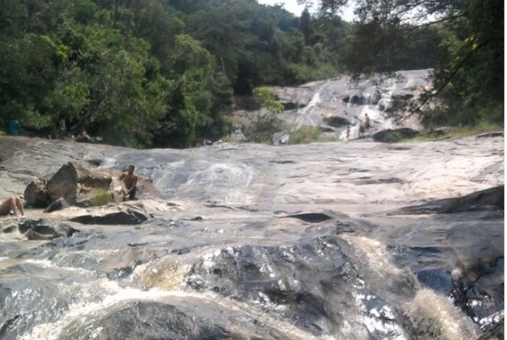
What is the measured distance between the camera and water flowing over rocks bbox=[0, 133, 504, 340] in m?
7.50

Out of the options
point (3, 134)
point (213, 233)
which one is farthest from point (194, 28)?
point (213, 233)

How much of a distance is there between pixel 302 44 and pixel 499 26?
163ft

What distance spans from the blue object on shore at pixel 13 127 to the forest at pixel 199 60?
203mm

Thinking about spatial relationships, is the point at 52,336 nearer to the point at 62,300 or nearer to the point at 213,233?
the point at 62,300

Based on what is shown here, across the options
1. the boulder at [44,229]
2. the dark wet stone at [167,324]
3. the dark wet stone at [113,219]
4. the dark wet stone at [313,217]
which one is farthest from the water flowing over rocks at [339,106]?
the dark wet stone at [167,324]

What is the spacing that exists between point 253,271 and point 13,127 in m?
18.3

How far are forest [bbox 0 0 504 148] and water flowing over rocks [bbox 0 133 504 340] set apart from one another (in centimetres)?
289

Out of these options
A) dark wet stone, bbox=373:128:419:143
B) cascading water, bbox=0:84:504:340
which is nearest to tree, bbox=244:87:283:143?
dark wet stone, bbox=373:128:419:143

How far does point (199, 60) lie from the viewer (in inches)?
1718

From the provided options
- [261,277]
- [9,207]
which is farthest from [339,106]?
[261,277]

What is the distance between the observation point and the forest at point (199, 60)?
13.4 metres

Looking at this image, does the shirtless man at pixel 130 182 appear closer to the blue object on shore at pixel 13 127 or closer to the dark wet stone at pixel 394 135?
the blue object on shore at pixel 13 127

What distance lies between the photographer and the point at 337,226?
1134cm

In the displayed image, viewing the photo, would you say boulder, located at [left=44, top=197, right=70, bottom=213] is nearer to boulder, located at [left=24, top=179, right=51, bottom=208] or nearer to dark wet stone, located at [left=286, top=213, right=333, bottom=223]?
boulder, located at [left=24, top=179, right=51, bottom=208]
